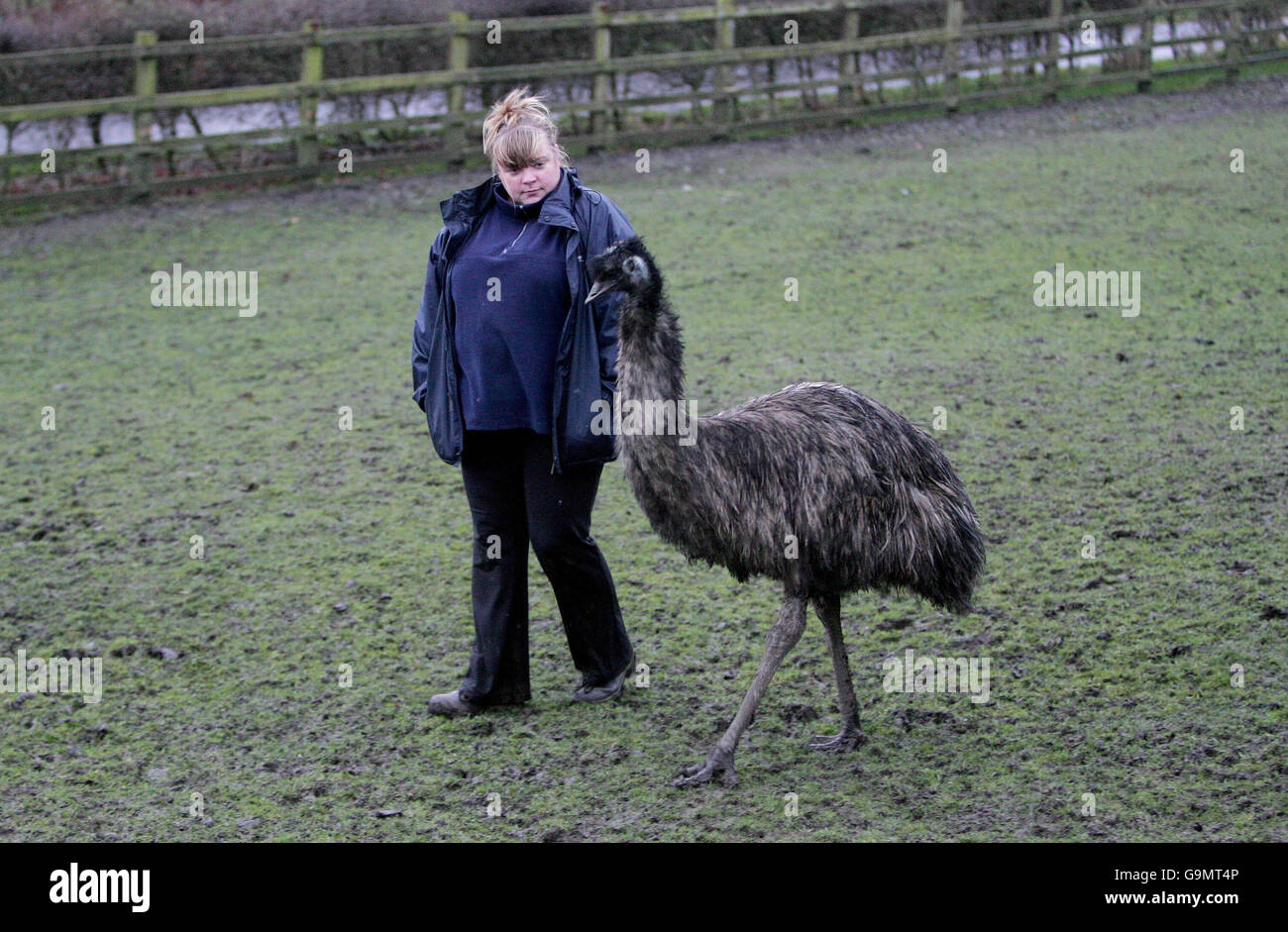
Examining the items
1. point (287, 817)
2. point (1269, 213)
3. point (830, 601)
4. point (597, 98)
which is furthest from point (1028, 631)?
point (597, 98)

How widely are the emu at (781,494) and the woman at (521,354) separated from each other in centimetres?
38

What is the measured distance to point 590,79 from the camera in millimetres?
17422

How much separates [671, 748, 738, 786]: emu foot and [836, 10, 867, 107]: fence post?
1465cm

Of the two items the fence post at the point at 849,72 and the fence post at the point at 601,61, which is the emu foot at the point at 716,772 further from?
the fence post at the point at 849,72

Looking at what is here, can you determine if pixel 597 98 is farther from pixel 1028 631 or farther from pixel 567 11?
pixel 1028 631

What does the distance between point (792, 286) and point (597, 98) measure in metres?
6.63

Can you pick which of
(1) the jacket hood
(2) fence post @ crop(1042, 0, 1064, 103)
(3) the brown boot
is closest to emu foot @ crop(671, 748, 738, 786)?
(3) the brown boot

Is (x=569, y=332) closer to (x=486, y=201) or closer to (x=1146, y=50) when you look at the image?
(x=486, y=201)

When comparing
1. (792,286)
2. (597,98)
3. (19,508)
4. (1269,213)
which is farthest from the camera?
(597,98)

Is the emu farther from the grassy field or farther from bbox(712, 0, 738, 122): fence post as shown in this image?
bbox(712, 0, 738, 122): fence post

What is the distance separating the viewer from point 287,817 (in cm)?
473

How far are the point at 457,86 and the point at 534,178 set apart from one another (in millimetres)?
12158

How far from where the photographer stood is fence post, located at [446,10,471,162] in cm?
1645

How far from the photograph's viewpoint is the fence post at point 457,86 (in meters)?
16.5
